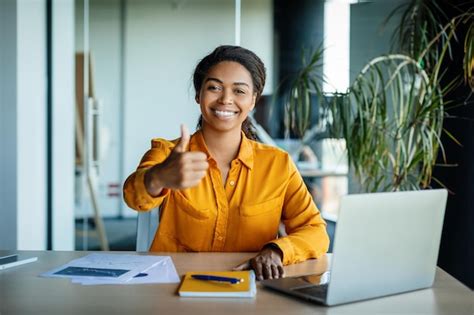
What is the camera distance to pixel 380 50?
13.4 ft

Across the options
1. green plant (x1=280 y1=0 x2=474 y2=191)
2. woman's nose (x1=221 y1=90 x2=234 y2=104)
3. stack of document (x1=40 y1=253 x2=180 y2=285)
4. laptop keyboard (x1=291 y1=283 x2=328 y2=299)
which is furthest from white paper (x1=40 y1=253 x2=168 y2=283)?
green plant (x1=280 y1=0 x2=474 y2=191)

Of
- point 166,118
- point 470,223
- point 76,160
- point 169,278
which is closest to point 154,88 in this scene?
point 166,118

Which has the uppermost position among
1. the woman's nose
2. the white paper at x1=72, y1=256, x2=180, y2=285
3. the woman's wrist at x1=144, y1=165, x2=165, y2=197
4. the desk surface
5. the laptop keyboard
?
the woman's nose

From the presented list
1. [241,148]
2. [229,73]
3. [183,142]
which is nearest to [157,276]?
[183,142]

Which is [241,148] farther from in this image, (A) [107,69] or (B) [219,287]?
(A) [107,69]

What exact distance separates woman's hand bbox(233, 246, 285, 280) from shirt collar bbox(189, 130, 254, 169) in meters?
0.41

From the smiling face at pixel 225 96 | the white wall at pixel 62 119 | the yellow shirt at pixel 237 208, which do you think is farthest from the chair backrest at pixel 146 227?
the white wall at pixel 62 119

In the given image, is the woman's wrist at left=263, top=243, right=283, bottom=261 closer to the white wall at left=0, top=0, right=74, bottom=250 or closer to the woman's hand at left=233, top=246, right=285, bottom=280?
the woman's hand at left=233, top=246, right=285, bottom=280

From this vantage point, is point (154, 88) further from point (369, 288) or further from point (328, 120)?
point (369, 288)

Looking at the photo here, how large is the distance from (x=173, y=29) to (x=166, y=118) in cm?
63

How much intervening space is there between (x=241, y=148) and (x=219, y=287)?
2.51 ft

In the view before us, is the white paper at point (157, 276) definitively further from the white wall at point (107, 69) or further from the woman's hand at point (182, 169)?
the white wall at point (107, 69)

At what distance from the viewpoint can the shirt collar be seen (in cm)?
212

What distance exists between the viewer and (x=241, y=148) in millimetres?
2139
